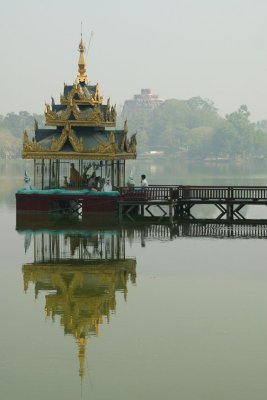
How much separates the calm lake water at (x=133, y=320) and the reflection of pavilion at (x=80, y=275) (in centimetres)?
3

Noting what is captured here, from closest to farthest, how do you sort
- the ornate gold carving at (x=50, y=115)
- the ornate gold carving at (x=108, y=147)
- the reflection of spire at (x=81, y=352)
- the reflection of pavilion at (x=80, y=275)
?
the reflection of spire at (x=81, y=352)
the reflection of pavilion at (x=80, y=275)
the ornate gold carving at (x=108, y=147)
the ornate gold carving at (x=50, y=115)

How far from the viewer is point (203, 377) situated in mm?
21125

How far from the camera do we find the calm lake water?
818 inches

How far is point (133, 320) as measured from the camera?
2614cm

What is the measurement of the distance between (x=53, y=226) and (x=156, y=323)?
22.0 metres

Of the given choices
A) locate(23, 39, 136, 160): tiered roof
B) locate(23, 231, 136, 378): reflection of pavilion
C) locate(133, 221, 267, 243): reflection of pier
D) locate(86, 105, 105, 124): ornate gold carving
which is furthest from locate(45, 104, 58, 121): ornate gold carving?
locate(23, 231, 136, 378): reflection of pavilion

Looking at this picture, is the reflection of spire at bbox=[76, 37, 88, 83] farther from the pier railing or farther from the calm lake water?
the calm lake water

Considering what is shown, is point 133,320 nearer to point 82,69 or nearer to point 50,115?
point 50,115

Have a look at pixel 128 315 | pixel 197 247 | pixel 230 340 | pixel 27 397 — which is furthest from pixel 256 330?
pixel 197 247

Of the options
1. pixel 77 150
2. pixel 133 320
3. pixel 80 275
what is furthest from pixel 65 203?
pixel 133 320

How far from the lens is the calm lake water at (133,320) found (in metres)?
20.8

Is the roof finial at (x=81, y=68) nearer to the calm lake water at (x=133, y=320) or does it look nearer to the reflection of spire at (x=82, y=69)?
the reflection of spire at (x=82, y=69)

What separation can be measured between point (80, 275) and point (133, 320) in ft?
24.1

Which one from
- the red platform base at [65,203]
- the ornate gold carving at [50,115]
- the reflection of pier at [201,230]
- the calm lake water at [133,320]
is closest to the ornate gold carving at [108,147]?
the red platform base at [65,203]
